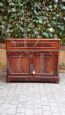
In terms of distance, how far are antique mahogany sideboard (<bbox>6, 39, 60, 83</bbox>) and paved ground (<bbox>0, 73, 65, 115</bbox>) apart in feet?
0.77

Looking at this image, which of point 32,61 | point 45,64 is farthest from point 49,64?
point 32,61

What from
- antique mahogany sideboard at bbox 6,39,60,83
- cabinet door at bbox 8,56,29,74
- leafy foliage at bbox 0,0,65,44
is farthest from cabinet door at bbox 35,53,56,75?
leafy foliage at bbox 0,0,65,44

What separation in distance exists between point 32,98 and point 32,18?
3.82m

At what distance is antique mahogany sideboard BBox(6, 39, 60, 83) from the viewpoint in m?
7.50

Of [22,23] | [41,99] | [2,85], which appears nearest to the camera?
[41,99]

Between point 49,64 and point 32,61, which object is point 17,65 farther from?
point 49,64

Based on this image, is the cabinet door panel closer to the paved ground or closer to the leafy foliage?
the paved ground

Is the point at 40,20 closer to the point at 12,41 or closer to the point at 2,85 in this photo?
the point at 12,41

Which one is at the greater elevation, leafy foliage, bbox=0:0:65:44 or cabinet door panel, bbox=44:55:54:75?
leafy foliage, bbox=0:0:65:44

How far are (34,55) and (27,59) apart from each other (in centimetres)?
21

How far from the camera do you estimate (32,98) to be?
5973 mm

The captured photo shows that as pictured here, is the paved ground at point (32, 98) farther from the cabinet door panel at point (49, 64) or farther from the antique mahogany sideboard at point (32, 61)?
the cabinet door panel at point (49, 64)

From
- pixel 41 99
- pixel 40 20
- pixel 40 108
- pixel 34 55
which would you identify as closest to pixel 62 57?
pixel 40 20

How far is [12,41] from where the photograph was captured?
7.44 metres
